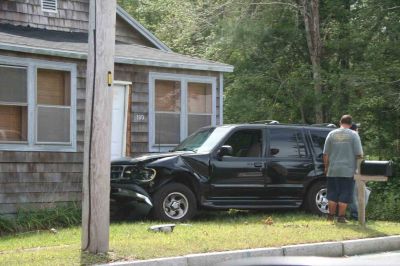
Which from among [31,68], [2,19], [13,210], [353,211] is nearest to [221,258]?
[353,211]

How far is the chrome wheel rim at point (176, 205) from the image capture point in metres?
11.5

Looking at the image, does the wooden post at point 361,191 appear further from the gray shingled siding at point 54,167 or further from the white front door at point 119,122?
the white front door at point 119,122

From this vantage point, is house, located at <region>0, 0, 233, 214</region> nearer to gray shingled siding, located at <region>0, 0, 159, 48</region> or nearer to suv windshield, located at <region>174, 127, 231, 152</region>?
gray shingled siding, located at <region>0, 0, 159, 48</region>

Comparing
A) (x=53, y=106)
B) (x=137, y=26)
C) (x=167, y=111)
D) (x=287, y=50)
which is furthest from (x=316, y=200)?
(x=287, y=50)

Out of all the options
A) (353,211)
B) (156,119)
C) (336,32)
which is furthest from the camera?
(336,32)

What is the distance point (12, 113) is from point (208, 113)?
175 inches

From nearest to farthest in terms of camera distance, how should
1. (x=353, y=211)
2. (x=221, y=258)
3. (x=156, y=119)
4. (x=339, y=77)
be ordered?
(x=221, y=258)
(x=353, y=211)
(x=156, y=119)
(x=339, y=77)

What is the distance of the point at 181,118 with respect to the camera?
1466 centimetres

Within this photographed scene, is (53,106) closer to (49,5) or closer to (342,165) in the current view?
(49,5)

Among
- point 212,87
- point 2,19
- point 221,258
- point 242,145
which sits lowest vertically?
point 221,258

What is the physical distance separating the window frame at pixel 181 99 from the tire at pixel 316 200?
3.27 meters

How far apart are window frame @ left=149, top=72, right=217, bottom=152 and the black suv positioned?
1.52 m

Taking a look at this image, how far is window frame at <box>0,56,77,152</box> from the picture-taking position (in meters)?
12.4

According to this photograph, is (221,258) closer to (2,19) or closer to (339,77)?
(2,19)
